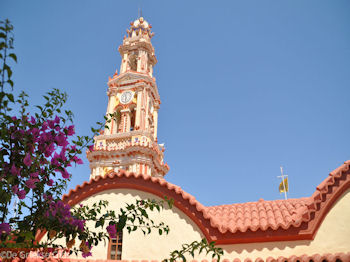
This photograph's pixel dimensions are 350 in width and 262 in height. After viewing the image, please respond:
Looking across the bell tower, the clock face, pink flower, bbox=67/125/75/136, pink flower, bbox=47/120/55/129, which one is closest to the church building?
pink flower, bbox=67/125/75/136

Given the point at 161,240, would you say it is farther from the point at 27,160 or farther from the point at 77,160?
the point at 27,160

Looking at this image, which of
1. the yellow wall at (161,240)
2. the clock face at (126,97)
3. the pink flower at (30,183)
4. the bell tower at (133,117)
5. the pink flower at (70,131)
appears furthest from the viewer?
the clock face at (126,97)

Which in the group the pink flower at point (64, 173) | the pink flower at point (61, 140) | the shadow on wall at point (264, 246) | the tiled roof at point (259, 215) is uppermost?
the pink flower at point (61, 140)

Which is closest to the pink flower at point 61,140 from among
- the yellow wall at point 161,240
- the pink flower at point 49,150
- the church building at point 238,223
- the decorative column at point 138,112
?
the pink flower at point 49,150

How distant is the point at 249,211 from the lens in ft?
30.2

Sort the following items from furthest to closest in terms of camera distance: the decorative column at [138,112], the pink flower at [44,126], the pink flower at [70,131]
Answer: the decorative column at [138,112] → the pink flower at [70,131] → the pink flower at [44,126]

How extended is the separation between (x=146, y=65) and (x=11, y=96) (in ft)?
86.5

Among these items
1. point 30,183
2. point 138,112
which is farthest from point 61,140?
point 138,112

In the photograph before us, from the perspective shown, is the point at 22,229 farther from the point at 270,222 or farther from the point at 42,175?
the point at 270,222

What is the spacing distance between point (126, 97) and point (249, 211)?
62.9ft

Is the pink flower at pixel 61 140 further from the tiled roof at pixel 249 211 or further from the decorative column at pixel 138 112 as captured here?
the decorative column at pixel 138 112

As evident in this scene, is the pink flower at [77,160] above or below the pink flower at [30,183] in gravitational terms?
above

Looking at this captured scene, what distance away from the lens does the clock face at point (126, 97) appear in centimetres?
2623

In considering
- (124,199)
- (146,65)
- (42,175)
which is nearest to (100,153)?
(146,65)
